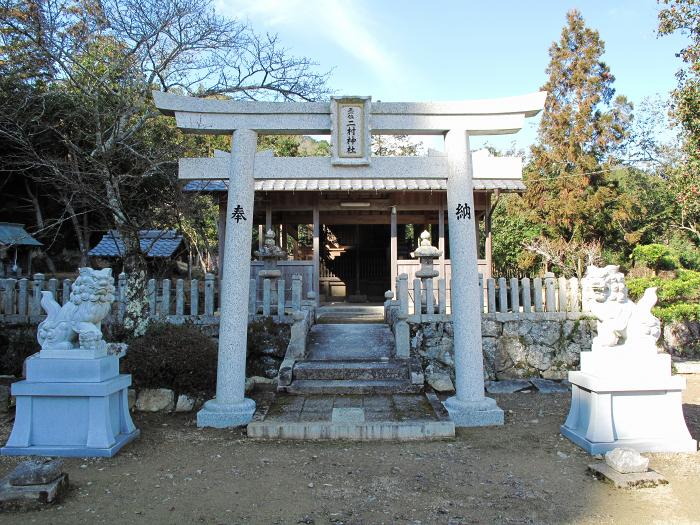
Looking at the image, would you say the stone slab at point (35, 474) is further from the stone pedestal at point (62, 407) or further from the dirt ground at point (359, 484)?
the stone pedestal at point (62, 407)

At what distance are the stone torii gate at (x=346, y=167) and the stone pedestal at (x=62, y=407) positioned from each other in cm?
145

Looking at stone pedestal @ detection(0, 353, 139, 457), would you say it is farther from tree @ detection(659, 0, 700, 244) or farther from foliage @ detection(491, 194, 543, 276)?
foliage @ detection(491, 194, 543, 276)

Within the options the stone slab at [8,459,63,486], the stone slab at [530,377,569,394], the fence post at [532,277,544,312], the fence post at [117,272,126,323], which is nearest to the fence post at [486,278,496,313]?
the fence post at [532,277,544,312]

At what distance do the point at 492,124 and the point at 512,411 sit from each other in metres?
4.15

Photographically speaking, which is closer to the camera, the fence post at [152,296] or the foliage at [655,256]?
the fence post at [152,296]

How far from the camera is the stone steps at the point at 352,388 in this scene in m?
6.96

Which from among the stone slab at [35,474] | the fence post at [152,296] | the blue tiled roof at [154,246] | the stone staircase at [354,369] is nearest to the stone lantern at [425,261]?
the stone staircase at [354,369]

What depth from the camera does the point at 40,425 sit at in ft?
16.7

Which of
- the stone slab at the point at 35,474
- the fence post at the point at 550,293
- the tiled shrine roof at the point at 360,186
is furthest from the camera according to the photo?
the tiled shrine roof at the point at 360,186

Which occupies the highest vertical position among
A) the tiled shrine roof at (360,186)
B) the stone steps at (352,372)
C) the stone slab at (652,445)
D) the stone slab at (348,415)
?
the tiled shrine roof at (360,186)

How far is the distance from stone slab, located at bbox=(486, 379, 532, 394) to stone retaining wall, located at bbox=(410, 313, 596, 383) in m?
0.51

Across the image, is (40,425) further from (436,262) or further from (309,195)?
(436,262)

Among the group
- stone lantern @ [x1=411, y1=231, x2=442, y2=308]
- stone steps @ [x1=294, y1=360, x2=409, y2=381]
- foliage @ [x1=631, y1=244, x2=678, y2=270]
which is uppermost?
foliage @ [x1=631, y1=244, x2=678, y2=270]

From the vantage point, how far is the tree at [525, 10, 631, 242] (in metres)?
18.2
